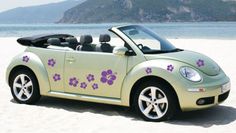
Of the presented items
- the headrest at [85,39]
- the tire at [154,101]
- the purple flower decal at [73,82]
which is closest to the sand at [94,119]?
the tire at [154,101]

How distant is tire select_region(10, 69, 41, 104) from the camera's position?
27.3 feet

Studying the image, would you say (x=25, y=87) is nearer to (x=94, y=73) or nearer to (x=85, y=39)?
(x=85, y=39)

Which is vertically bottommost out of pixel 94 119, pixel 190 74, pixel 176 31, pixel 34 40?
pixel 176 31

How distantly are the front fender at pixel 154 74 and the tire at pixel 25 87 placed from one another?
1796 mm

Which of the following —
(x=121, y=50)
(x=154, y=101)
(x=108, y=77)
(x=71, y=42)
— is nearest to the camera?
(x=154, y=101)

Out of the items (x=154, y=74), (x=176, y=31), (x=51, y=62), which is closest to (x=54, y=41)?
(x=51, y=62)

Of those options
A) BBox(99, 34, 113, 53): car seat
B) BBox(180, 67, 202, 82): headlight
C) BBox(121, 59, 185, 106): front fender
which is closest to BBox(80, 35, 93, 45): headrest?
BBox(99, 34, 113, 53): car seat

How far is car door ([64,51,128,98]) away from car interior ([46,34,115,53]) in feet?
1.04

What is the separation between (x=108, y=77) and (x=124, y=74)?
30 cm

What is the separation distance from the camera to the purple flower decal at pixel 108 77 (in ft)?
24.4

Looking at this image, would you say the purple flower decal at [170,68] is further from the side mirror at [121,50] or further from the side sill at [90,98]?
the side sill at [90,98]

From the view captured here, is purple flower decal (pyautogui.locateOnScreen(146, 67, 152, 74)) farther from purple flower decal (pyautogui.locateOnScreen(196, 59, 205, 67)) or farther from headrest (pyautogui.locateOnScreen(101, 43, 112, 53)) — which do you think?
headrest (pyautogui.locateOnScreen(101, 43, 112, 53))

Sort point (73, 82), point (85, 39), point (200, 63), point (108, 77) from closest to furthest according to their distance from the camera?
point (200, 63) → point (108, 77) → point (73, 82) → point (85, 39)

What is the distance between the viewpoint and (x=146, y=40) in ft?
25.2
